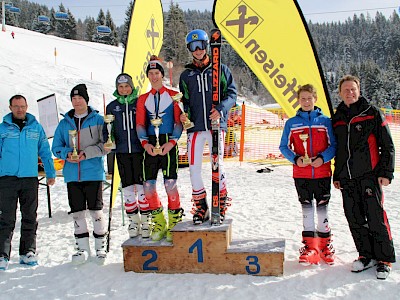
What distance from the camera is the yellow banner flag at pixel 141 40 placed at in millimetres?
5047

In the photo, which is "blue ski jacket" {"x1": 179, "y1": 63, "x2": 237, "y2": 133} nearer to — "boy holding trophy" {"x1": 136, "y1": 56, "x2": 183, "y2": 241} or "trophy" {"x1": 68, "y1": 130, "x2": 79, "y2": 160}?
"boy holding trophy" {"x1": 136, "y1": 56, "x2": 183, "y2": 241}

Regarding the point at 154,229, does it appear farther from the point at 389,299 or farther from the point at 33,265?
the point at 389,299

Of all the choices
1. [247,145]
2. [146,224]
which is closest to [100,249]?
[146,224]

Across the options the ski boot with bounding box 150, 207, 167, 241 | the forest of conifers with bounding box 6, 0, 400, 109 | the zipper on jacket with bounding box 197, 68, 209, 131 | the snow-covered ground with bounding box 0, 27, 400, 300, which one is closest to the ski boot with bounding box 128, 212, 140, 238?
the ski boot with bounding box 150, 207, 167, 241

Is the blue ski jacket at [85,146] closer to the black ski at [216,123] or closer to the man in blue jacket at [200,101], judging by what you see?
the man in blue jacket at [200,101]

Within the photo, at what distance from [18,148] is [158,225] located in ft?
5.53

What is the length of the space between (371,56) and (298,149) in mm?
124220

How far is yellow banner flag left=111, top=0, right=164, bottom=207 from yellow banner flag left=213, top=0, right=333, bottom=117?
1.10 m

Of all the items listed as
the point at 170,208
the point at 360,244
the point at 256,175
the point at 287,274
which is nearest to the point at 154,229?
the point at 170,208

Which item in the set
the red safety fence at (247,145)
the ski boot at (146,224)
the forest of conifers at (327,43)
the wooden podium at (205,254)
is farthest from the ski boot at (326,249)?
the forest of conifers at (327,43)

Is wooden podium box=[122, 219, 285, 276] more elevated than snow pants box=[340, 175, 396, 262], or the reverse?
snow pants box=[340, 175, 396, 262]

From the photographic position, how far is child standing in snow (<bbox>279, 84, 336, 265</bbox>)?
3580mm

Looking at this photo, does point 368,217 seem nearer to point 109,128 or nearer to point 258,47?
point 258,47

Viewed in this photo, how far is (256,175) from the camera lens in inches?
371
